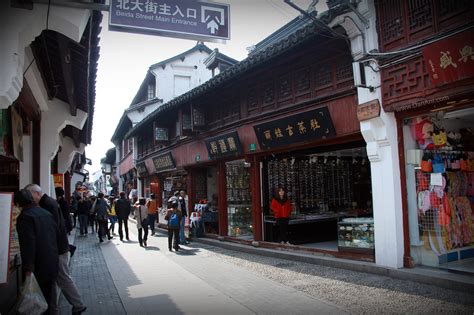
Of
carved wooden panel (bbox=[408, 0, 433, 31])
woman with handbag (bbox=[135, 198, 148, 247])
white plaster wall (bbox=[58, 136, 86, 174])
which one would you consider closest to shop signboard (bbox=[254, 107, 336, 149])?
carved wooden panel (bbox=[408, 0, 433, 31])

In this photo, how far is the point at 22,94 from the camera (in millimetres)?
6852

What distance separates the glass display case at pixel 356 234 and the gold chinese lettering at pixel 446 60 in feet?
11.7

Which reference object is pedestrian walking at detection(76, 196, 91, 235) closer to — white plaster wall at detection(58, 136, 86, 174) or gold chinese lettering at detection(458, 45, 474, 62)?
white plaster wall at detection(58, 136, 86, 174)

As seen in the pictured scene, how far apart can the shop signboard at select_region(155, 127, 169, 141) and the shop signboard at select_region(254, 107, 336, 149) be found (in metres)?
7.56

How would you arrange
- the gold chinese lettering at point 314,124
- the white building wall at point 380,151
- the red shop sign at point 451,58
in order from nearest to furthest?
the red shop sign at point 451,58 < the white building wall at point 380,151 < the gold chinese lettering at point 314,124

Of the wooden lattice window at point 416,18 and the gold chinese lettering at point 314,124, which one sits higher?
the wooden lattice window at point 416,18

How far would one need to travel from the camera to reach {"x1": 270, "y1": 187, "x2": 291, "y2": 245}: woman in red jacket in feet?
35.7

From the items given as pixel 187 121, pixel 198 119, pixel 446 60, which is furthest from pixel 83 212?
pixel 446 60

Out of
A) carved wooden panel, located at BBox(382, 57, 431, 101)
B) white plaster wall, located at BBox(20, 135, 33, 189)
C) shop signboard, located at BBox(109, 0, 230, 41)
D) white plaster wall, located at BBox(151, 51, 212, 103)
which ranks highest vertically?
white plaster wall, located at BBox(151, 51, 212, 103)

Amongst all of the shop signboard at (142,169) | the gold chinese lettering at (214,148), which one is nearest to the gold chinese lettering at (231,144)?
the gold chinese lettering at (214,148)

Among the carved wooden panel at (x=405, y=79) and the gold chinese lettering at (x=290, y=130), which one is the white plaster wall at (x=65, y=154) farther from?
the carved wooden panel at (x=405, y=79)

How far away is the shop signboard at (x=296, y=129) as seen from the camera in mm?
8930

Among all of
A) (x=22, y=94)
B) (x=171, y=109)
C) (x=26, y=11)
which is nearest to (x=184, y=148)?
(x=171, y=109)

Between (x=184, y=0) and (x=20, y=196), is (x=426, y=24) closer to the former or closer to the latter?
(x=184, y=0)
